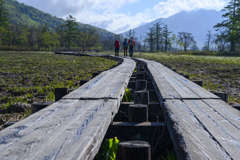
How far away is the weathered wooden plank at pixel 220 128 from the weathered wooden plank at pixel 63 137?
907 millimetres

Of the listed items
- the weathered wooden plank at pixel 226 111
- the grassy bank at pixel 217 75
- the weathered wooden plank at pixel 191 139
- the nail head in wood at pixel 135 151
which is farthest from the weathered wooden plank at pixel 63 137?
the grassy bank at pixel 217 75

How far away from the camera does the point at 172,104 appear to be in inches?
90.5

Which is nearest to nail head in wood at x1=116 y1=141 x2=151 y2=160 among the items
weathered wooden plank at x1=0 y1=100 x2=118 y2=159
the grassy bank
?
weathered wooden plank at x1=0 y1=100 x2=118 y2=159

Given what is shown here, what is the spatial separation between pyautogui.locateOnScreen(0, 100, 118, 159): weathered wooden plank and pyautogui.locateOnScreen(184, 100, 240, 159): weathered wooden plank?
35.7 inches

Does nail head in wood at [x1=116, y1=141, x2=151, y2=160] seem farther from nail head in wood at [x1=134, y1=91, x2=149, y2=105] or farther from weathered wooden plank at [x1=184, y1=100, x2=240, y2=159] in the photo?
nail head in wood at [x1=134, y1=91, x2=149, y2=105]

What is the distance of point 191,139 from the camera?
1391mm

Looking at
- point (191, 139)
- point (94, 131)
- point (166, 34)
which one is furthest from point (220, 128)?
point (166, 34)

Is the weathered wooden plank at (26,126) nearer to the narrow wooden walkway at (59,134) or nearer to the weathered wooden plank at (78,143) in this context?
the narrow wooden walkway at (59,134)

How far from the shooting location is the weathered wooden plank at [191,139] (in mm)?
1198

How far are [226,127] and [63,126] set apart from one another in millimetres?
1403

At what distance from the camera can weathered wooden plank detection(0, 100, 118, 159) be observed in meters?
1.14

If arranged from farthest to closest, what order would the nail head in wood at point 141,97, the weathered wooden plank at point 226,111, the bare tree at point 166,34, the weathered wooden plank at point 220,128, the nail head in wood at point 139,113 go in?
the bare tree at point 166,34, the nail head in wood at point 141,97, the nail head in wood at point 139,113, the weathered wooden plank at point 226,111, the weathered wooden plank at point 220,128

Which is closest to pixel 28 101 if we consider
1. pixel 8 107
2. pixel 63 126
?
pixel 8 107

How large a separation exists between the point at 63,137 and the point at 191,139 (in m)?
0.94
